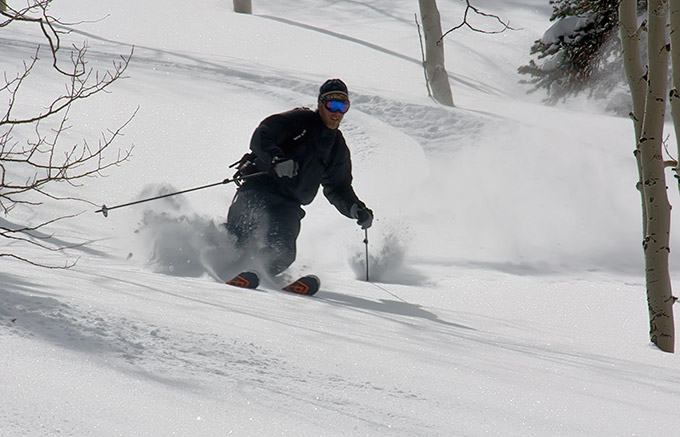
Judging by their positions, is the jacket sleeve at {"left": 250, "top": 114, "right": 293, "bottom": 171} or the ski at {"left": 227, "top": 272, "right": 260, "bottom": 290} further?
the jacket sleeve at {"left": 250, "top": 114, "right": 293, "bottom": 171}

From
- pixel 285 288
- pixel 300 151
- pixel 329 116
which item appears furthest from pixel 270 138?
pixel 285 288

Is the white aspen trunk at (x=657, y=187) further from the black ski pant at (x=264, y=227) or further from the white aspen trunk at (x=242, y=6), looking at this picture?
the white aspen trunk at (x=242, y=6)

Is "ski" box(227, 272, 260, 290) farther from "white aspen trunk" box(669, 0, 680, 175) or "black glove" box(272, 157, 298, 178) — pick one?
"white aspen trunk" box(669, 0, 680, 175)

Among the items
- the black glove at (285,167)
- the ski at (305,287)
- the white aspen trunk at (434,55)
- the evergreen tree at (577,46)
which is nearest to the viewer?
the ski at (305,287)

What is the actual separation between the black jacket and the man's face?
0.04 meters

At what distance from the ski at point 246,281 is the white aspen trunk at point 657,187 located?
2521 millimetres

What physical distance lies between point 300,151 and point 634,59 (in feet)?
7.83

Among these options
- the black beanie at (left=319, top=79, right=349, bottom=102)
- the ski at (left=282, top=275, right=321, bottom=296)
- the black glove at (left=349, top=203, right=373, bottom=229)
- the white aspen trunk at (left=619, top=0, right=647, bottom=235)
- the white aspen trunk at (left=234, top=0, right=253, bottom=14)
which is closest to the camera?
the ski at (left=282, top=275, right=321, bottom=296)

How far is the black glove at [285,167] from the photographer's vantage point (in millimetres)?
5410

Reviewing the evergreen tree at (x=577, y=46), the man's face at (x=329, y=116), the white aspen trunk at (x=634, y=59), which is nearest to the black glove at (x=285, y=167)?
the man's face at (x=329, y=116)

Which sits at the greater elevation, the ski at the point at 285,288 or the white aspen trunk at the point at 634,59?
the white aspen trunk at the point at 634,59

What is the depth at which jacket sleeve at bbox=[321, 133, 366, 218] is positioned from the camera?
599 centimetres

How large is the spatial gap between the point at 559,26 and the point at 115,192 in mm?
8715

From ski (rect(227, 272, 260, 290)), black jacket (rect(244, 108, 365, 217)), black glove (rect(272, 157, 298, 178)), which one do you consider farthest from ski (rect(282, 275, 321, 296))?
black jacket (rect(244, 108, 365, 217))
